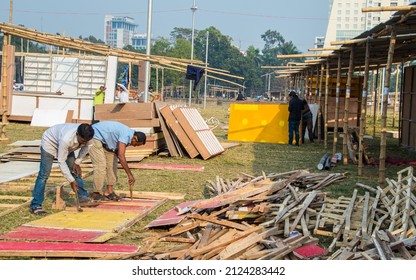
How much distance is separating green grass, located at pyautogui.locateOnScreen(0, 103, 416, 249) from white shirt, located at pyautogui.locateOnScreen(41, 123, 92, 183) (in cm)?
91

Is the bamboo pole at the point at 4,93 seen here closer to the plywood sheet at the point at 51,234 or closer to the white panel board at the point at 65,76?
the white panel board at the point at 65,76

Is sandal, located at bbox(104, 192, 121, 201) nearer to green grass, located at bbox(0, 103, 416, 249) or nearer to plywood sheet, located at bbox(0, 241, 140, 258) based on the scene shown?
green grass, located at bbox(0, 103, 416, 249)

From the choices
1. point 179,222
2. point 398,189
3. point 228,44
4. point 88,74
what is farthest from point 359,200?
point 228,44

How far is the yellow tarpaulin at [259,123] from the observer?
83.8 feet

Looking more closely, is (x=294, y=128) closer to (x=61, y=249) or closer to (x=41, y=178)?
(x=41, y=178)

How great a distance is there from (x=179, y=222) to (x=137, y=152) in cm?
→ 842

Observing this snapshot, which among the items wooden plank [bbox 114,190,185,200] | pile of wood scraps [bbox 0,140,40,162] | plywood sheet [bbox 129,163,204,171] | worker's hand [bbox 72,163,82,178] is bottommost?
wooden plank [bbox 114,190,185,200]

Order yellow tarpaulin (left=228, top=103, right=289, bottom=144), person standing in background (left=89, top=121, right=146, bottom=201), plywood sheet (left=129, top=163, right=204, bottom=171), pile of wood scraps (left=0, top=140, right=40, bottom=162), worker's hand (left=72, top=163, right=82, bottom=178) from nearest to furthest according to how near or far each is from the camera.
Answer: worker's hand (left=72, top=163, right=82, bottom=178)
person standing in background (left=89, top=121, right=146, bottom=201)
plywood sheet (left=129, top=163, right=204, bottom=171)
pile of wood scraps (left=0, top=140, right=40, bottom=162)
yellow tarpaulin (left=228, top=103, right=289, bottom=144)

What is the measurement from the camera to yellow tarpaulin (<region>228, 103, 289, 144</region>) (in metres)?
25.5

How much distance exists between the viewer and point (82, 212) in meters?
10.6

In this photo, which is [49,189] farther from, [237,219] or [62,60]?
[62,60]

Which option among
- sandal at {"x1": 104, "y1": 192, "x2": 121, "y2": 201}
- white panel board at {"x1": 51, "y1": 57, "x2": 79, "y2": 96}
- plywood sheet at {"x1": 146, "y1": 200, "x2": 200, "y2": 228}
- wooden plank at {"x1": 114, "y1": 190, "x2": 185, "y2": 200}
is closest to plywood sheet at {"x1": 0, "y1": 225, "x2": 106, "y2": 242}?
plywood sheet at {"x1": 146, "y1": 200, "x2": 200, "y2": 228}

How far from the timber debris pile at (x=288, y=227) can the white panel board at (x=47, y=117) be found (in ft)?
58.9

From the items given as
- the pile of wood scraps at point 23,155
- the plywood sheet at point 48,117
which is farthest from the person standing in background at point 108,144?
the plywood sheet at point 48,117
